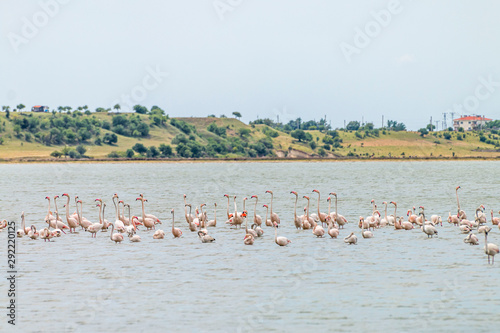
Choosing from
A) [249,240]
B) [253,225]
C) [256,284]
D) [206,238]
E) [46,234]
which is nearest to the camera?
[256,284]

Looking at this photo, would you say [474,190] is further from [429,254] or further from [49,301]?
[49,301]

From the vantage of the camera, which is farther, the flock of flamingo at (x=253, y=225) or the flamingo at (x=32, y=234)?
the flamingo at (x=32, y=234)

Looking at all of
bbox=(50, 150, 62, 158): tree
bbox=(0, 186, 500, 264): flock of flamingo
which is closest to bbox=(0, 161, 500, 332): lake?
bbox=(0, 186, 500, 264): flock of flamingo

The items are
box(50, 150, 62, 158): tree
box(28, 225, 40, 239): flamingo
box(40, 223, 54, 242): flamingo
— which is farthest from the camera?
box(50, 150, 62, 158): tree

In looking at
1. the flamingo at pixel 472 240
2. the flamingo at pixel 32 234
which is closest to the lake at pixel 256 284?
the flamingo at pixel 32 234

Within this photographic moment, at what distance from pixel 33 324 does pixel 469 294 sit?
38.2ft

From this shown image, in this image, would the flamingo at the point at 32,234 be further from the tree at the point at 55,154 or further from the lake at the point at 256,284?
the tree at the point at 55,154

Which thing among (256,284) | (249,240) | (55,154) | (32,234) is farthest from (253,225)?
(55,154)

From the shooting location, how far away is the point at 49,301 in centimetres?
2086

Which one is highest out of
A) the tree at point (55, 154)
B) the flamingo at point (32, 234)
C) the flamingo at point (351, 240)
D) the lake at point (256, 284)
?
the tree at point (55, 154)

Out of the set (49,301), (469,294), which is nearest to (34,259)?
(49,301)

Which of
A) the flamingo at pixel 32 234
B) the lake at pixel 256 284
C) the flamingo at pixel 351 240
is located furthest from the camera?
the flamingo at pixel 32 234

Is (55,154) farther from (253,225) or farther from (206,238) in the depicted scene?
(206,238)

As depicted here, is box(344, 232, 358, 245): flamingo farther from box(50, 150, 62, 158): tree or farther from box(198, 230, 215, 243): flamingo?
box(50, 150, 62, 158): tree
